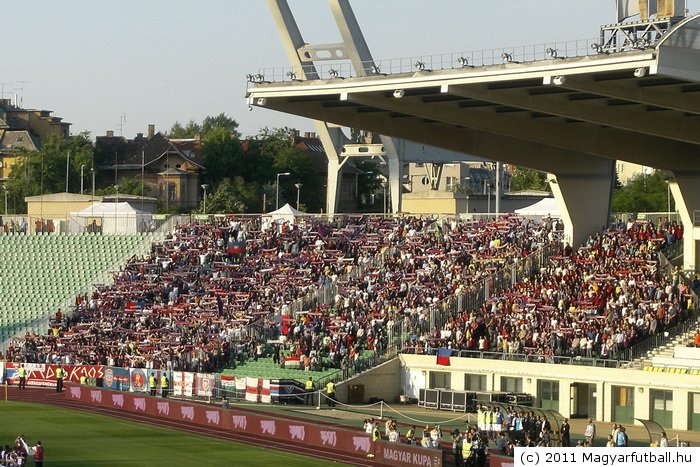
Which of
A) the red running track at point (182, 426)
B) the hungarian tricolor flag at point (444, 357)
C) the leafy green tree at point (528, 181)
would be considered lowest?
the red running track at point (182, 426)

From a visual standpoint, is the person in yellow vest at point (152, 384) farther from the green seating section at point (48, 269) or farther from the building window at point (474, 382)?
the green seating section at point (48, 269)

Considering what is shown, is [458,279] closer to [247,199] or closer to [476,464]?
[476,464]

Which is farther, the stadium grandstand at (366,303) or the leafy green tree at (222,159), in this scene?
the leafy green tree at (222,159)

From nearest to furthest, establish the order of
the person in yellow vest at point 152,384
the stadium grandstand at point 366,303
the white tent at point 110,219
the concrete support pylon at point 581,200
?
the stadium grandstand at point 366,303, the person in yellow vest at point 152,384, the concrete support pylon at point 581,200, the white tent at point 110,219

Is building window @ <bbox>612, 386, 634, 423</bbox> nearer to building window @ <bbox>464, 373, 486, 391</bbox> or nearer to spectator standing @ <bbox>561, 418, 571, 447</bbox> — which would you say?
building window @ <bbox>464, 373, 486, 391</bbox>

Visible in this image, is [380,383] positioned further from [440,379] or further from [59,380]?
[59,380]

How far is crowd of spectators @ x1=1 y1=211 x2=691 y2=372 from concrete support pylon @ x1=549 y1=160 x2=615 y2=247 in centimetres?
110

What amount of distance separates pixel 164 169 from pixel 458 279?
66.7 meters

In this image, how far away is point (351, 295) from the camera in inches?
2416

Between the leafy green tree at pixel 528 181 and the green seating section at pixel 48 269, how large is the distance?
65.7 metres

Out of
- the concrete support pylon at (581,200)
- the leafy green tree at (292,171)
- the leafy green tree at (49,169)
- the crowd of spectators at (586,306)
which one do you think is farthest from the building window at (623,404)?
the leafy green tree at (49,169)

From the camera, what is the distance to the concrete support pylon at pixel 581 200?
59.8m

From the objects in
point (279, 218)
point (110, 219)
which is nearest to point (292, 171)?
point (110, 219)

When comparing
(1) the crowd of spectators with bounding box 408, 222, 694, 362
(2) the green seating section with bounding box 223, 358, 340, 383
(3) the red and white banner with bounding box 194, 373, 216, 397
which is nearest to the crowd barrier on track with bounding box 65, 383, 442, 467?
(3) the red and white banner with bounding box 194, 373, 216, 397
